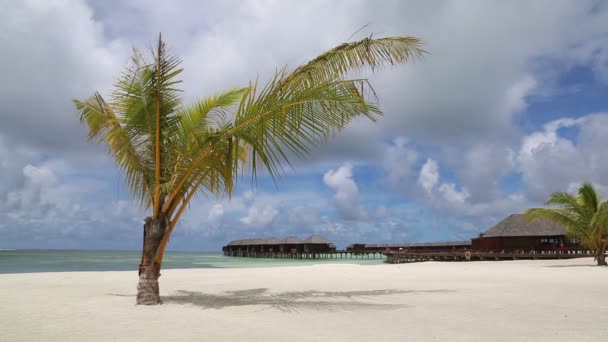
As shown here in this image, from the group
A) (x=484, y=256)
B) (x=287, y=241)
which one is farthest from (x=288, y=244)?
(x=484, y=256)

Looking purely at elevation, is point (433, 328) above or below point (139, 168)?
below

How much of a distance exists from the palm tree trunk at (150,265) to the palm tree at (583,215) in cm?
1948

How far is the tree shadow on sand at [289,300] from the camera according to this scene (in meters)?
7.24

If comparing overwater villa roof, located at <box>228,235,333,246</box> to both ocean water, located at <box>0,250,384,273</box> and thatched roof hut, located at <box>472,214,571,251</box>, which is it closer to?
ocean water, located at <box>0,250,384,273</box>

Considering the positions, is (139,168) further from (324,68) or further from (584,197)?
(584,197)

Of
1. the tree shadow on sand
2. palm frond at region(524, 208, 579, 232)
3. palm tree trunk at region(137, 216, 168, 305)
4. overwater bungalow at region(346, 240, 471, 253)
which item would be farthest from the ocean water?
palm tree trunk at region(137, 216, 168, 305)

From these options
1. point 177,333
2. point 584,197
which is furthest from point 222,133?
point 584,197

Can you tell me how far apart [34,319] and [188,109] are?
434 cm

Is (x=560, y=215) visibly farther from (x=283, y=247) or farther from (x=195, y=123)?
(x=283, y=247)

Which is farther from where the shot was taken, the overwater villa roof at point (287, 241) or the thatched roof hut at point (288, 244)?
the thatched roof hut at point (288, 244)

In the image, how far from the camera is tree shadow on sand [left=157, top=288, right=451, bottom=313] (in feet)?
23.8

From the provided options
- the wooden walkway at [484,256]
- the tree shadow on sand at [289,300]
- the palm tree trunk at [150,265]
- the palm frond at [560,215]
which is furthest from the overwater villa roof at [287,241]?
the palm tree trunk at [150,265]

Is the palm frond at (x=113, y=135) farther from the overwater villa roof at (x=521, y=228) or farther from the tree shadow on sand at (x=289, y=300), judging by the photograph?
the overwater villa roof at (x=521, y=228)

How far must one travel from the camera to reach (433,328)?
532cm
